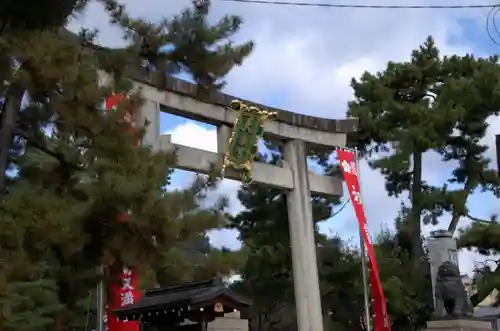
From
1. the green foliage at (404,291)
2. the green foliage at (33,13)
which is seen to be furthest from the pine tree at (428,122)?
the green foliage at (33,13)

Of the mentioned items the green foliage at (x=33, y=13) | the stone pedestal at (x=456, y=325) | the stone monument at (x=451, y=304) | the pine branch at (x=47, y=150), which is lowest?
the stone pedestal at (x=456, y=325)

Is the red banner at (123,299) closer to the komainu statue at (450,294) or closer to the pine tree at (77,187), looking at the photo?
the pine tree at (77,187)

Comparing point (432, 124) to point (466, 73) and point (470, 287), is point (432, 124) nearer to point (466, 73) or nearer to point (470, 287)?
point (466, 73)

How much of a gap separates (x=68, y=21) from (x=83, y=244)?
7.61 feet

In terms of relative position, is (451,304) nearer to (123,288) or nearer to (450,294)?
(450,294)

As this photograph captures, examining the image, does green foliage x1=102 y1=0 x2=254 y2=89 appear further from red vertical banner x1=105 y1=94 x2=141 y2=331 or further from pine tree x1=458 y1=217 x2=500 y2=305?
pine tree x1=458 y1=217 x2=500 y2=305

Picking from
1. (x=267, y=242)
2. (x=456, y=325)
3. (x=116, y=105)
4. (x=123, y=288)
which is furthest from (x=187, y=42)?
(x=267, y=242)

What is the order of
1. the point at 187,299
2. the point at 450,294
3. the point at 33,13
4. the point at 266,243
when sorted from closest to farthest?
the point at 33,13 < the point at 187,299 < the point at 450,294 < the point at 266,243

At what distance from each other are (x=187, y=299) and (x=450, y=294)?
4.82 metres

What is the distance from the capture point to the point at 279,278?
20281 mm

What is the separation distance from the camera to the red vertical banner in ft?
27.0

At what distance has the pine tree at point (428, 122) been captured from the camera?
19.6 m

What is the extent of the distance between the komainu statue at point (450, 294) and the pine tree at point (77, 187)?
6.22m

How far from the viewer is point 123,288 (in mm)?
10500
